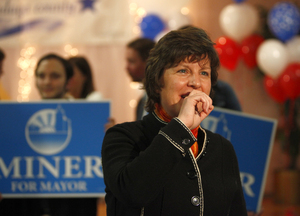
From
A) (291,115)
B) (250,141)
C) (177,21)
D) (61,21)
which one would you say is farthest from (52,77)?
(291,115)

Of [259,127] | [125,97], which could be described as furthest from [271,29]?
[259,127]

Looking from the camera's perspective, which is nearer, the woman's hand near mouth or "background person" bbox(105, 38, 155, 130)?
the woman's hand near mouth

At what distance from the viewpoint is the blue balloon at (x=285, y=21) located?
4.69 m

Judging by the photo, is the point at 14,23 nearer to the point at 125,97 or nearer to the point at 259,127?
the point at 125,97

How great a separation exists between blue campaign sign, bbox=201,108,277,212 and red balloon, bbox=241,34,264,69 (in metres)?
3.12

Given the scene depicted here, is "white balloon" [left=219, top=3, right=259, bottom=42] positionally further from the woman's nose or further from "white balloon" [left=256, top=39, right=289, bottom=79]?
the woman's nose

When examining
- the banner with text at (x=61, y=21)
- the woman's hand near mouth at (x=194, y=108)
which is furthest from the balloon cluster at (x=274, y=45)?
the woman's hand near mouth at (x=194, y=108)

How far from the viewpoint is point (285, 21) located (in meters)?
4.75

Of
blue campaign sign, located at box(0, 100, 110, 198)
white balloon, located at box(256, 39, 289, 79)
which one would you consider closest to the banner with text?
white balloon, located at box(256, 39, 289, 79)

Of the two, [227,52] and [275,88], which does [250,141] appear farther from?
[275,88]

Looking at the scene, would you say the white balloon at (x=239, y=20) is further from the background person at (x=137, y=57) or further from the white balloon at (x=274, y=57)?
the background person at (x=137, y=57)

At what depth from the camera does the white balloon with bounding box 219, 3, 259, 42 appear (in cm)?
485

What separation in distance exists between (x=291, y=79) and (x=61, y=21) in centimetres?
299

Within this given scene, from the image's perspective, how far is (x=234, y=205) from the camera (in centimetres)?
121
